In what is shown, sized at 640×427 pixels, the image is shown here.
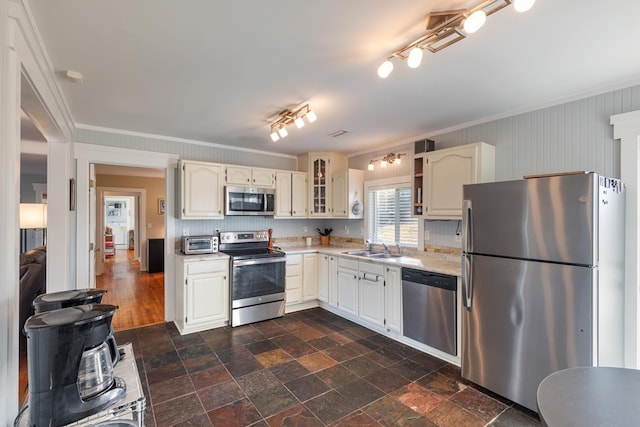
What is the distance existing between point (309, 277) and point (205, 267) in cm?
146

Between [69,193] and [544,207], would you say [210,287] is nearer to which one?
[69,193]

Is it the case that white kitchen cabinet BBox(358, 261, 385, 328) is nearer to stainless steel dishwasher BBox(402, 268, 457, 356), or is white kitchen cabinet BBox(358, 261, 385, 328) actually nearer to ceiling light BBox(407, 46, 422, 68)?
stainless steel dishwasher BBox(402, 268, 457, 356)

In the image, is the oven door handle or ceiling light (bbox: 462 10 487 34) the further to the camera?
the oven door handle

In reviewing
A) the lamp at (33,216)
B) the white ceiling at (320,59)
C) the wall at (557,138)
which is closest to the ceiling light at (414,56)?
the white ceiling at (320,59)

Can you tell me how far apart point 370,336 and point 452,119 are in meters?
2.53

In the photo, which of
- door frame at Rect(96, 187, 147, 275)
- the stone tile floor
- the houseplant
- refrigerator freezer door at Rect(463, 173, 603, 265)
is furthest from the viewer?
door frame at Rect(96, 187, 147, 275)

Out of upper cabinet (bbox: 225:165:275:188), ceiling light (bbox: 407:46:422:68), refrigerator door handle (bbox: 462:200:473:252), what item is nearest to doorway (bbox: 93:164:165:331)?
upper cabinet (bbox: 225:165:275:188)

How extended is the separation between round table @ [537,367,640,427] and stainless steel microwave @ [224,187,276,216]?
3632mm

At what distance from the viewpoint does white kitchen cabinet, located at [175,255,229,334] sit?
137 inches

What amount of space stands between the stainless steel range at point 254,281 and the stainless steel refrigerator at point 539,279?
2.35 metres

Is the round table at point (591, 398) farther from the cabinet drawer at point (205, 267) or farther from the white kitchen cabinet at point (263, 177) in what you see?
the white kitchen cabinet at point (263, 177)

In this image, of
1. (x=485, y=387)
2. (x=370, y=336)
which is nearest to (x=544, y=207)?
(x=485, y=387)

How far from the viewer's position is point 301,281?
4293 mm

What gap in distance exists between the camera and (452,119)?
124 inches
